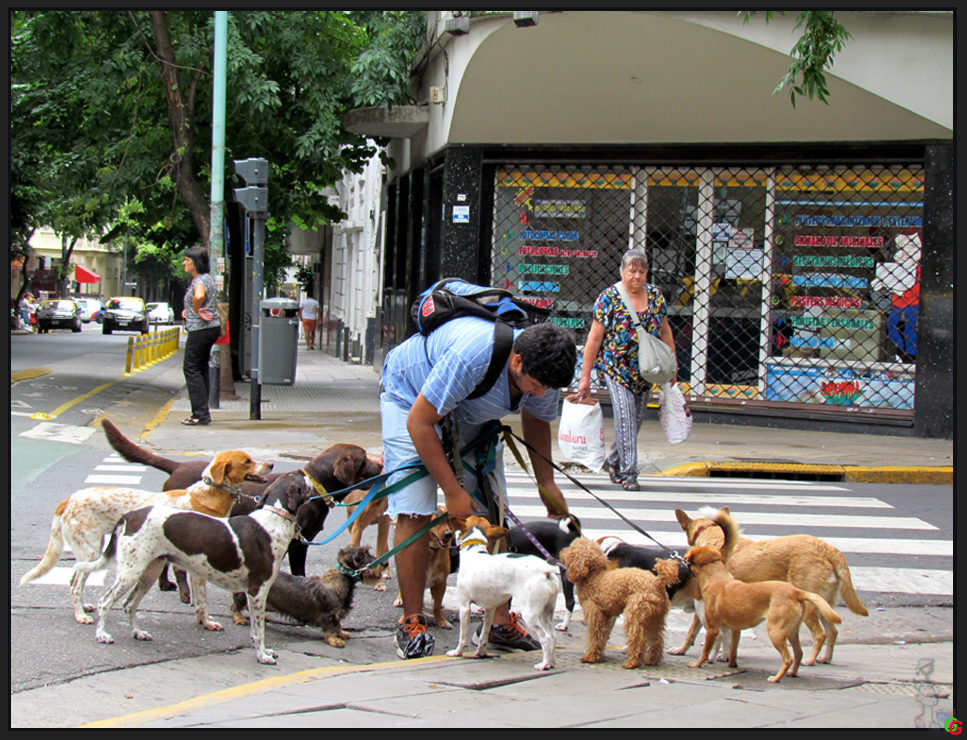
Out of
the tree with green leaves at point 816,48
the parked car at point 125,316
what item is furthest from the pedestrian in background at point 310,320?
the tree with green leaves at point 816,48

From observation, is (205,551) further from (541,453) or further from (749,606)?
(749,606)

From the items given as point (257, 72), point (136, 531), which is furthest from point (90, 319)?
point (136, 531)

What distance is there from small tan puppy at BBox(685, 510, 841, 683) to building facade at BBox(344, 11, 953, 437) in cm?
890

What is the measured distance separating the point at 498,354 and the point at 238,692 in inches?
65.6

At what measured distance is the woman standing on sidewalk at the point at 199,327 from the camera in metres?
12.4

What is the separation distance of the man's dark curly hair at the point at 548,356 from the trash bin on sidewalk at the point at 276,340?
32.2 ft

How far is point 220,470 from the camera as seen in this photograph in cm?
514

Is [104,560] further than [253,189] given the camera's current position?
No

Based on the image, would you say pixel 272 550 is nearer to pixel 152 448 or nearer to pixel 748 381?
pixel 152 448

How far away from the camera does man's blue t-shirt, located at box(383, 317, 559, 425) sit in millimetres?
4293

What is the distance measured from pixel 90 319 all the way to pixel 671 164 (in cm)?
5698

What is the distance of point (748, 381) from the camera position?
14102 millimetres

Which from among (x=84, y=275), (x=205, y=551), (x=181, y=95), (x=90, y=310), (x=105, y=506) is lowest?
(x=205, y=551)

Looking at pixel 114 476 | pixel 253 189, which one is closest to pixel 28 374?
pixel 253 189
